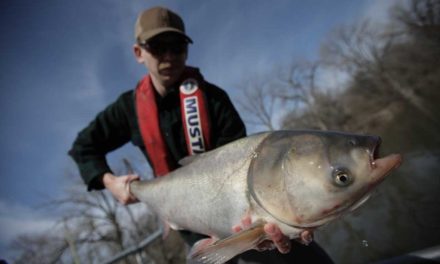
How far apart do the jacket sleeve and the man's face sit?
0.58 metres

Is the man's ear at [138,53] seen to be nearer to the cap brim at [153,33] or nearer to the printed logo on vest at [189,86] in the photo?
the cap brim at [153,33]

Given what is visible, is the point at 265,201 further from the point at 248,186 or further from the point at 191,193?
the point at 191,193

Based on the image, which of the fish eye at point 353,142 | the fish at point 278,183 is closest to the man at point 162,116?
the fish at point 278,183

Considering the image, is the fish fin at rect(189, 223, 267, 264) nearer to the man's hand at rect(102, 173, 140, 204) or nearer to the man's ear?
the man's hand at rect(102, 173, 140, 204)

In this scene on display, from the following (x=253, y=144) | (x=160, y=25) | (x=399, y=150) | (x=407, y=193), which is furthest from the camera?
(x=399, y=150)

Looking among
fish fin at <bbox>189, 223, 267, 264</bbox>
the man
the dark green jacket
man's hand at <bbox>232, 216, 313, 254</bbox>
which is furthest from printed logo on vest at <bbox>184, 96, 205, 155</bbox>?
fish fin at <bbox>189, 223, 267, 264</bbox>

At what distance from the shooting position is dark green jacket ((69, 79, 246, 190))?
324 centimetres

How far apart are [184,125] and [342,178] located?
1.99 m

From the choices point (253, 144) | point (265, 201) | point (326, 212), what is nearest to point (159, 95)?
point (253, 144)

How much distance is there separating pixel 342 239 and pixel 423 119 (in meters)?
15.4

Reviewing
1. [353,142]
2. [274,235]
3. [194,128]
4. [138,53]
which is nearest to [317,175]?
[353,142]

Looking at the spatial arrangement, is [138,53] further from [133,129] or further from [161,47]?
[133,129]

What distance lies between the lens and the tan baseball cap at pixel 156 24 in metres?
3.16

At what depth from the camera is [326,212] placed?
1.52m
